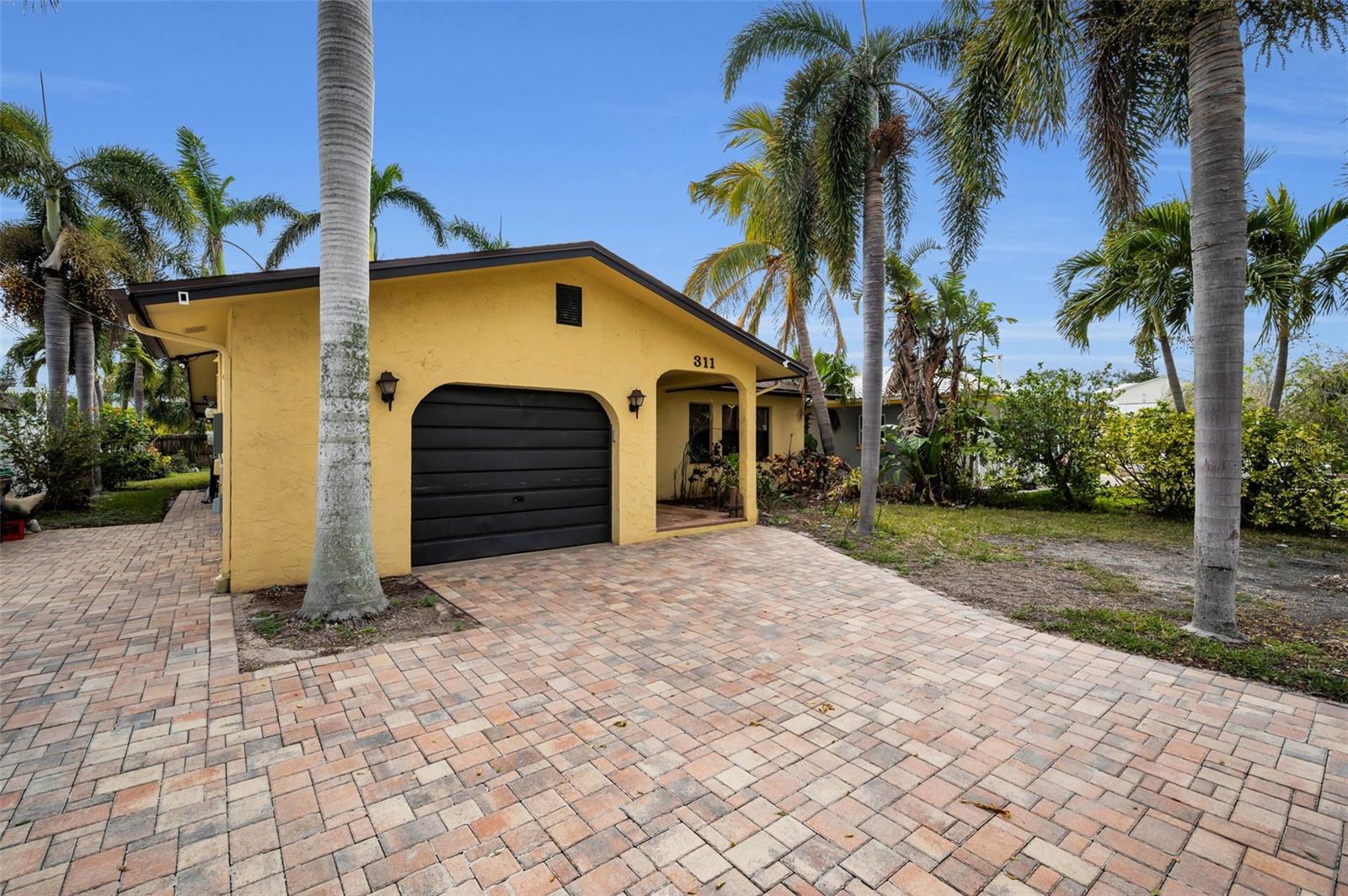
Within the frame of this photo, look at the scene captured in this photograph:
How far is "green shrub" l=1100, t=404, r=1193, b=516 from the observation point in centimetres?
1080

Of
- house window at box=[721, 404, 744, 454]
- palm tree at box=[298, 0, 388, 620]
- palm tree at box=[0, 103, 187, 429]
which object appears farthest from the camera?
house window at box=[721, 404, 744, 454]

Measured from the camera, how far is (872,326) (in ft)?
31.3

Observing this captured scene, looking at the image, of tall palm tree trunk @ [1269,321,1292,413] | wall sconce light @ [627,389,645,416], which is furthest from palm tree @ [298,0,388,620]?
tall palm tree trunk @ [1269,321,1292,413]

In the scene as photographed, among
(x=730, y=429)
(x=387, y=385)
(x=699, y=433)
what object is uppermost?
(x=387, y=385)

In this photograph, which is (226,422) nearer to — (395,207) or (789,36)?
(789,36)

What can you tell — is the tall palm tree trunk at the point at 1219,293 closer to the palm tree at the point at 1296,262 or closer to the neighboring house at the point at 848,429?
the palm tree at the point at 1296,262

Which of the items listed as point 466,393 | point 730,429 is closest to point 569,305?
point 466,393

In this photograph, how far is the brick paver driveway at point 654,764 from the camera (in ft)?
7.52

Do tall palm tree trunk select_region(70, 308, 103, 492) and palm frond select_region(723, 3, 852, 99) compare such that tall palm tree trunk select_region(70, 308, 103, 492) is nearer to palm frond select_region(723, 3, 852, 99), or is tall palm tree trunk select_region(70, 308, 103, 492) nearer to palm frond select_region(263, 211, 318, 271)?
palm frond select_region(263, 211, 318, 271)

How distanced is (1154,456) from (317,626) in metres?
14.0

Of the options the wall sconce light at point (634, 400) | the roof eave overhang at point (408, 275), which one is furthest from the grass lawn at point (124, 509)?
the wall sconce light at point (634, 400)

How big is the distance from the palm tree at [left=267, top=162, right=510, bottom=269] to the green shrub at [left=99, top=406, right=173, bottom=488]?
6.41m

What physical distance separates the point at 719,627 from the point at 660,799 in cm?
250

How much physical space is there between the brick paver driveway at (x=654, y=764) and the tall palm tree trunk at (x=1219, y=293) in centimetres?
121
